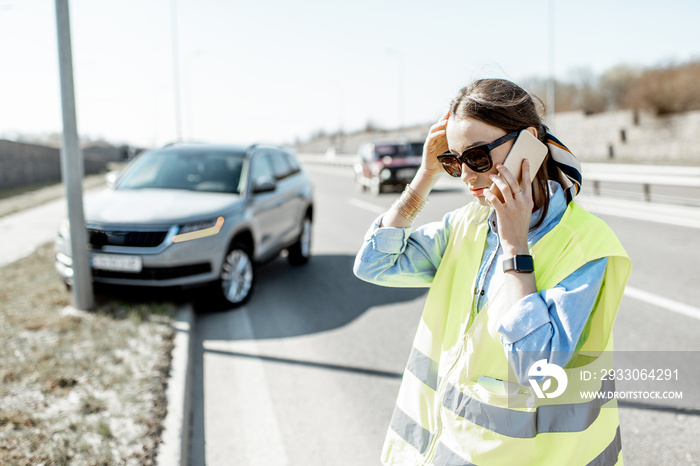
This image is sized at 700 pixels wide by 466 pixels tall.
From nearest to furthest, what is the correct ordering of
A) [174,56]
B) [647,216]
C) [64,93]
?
1. [64,93]
2. [647,216]
3. [174,56]

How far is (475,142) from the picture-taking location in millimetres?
1601

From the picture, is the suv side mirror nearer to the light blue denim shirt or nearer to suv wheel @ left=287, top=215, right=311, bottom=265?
suv wheel @ left=287, top=215, right=311, bottom=265

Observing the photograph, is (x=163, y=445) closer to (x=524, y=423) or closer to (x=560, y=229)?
(x=524, y=423)

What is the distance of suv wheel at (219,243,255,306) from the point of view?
636cm

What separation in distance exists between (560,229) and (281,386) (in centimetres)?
331

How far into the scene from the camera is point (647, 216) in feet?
38.7

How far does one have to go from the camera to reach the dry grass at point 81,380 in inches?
130

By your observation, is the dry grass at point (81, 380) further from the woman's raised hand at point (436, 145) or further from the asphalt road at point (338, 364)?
the woman's raised hand at point (436, 145)

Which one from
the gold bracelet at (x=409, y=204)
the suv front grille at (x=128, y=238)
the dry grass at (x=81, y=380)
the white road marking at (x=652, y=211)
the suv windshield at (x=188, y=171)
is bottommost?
the white road marking at (x=652, y=211)

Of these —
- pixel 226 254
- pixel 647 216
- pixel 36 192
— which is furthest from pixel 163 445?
pixel 36 192

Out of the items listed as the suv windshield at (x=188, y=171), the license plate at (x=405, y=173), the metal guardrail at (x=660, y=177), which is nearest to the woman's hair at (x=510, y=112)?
the suv windshield at (x=188, y=171)

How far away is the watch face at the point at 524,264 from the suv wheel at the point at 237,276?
199 inches

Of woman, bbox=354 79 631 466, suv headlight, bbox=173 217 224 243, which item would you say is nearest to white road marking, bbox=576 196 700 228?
suv headlight, bbox=173 217 224 243

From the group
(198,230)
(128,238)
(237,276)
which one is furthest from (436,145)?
(237,276)
